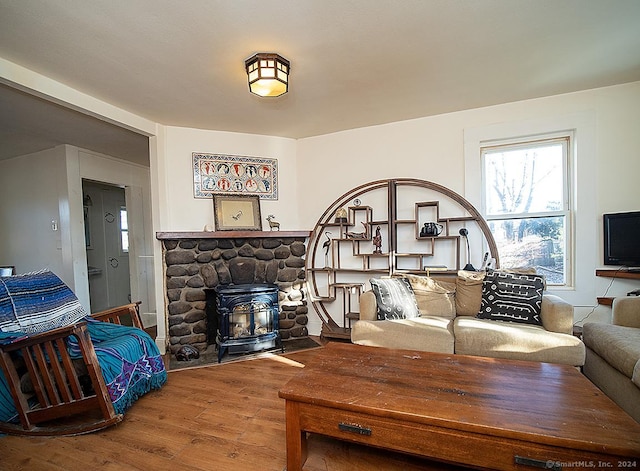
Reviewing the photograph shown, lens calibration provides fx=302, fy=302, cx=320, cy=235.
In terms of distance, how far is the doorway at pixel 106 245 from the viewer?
16.1 feet

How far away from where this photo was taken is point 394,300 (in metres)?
2.62

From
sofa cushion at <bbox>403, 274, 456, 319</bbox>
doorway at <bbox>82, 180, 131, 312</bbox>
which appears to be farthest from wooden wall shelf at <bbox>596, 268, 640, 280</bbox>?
doorway at <bbox>82, 180, 131, 312</bbox>

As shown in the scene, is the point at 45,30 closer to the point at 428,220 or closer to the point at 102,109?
the point at 102,109

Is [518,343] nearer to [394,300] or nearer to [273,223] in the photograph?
[394,300]

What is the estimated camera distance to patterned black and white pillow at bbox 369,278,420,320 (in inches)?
102

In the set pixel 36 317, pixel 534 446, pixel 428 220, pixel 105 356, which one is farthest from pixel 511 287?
pixel 36 317

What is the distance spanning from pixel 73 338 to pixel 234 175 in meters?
2.12

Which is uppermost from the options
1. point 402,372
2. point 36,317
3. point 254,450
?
point 36,317

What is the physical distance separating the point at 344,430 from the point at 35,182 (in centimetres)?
501

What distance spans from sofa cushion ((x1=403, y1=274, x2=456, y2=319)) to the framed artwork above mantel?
1.95 metres

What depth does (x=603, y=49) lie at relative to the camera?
2080mm

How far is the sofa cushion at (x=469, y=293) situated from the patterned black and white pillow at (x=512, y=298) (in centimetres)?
9

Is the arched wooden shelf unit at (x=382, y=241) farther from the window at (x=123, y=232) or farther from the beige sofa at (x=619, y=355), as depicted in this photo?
the window at (x=123, y=232)

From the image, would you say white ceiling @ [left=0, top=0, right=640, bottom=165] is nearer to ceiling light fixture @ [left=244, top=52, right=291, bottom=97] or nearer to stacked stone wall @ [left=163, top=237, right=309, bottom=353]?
ceiling light fixture @ [left=244, top=52, right=291, bottom=97]
